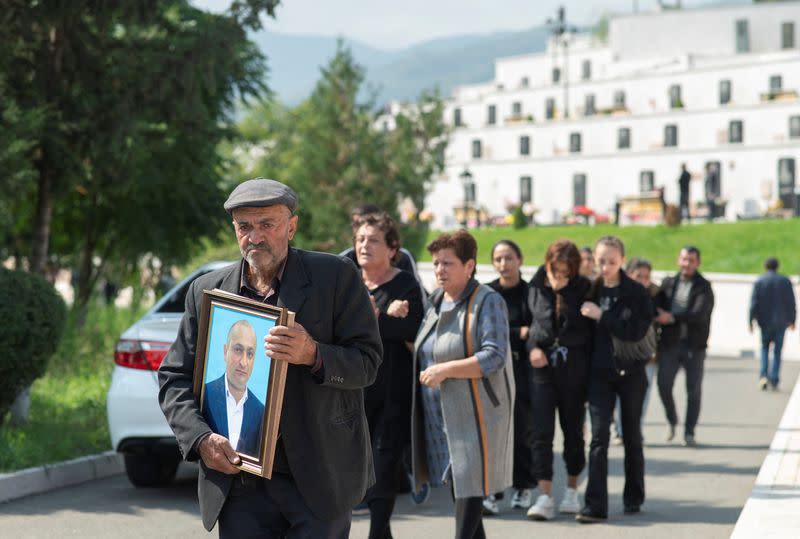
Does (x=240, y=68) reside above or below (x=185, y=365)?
above

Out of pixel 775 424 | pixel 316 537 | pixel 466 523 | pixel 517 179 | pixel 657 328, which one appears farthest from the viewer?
pixel 517 179

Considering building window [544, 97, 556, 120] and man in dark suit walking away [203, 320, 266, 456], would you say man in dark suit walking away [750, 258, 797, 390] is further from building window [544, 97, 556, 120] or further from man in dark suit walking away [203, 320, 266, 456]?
building window [544, 97, 556, 120]

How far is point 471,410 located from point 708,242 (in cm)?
5754

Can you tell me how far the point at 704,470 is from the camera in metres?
12.0

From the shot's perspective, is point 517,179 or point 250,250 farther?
point 517,179

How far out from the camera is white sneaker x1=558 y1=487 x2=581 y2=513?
9648mm

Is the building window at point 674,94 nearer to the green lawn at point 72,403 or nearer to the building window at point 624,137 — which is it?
the building window at point 624,137

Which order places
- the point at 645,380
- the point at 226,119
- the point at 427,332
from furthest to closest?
the point at 226,119 < the point at 645,380 < the point at 427,332

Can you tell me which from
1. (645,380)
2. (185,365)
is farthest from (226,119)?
(185,365)

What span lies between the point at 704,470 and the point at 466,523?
5.36m

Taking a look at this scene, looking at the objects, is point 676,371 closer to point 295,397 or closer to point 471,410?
point 471,410

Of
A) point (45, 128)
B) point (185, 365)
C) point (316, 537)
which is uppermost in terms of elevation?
point (45, 128)

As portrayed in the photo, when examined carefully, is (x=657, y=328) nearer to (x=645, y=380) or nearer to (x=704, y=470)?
(x=704, y=470)

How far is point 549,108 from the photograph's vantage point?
110 metres
